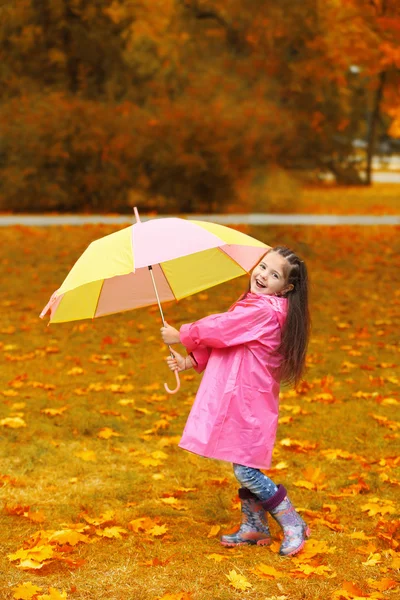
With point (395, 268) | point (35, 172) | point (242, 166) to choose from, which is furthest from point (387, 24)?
point (35, 172)

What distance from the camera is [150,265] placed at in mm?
3895

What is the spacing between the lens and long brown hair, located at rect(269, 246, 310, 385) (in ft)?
13.1

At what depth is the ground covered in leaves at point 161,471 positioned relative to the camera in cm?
376

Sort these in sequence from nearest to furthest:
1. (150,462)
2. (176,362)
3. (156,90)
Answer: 1. (176,362)
2. (150,462)
3. (156,90)

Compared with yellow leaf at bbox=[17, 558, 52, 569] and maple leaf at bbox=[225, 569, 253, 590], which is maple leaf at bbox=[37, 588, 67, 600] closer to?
yellow leaf at bbox=[17, 558, 52, 569]

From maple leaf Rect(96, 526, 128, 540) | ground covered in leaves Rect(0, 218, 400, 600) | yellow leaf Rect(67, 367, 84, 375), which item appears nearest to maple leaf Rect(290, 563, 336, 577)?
ground covered in leaves Rect(0, 218, 400, 600)

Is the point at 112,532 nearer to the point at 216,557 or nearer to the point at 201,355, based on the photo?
the point at 216,557

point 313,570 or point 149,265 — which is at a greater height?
point 149,265

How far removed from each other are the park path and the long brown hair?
1295cm

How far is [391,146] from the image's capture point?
50.4 m

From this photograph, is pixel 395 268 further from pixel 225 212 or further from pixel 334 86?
pixel 334 86

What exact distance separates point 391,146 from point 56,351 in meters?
44.5

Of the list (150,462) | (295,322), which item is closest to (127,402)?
(150,462)

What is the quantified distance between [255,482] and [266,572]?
39 centimetres
